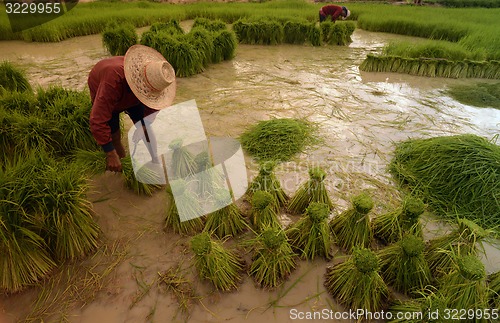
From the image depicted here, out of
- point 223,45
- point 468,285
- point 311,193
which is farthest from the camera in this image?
point 223,45

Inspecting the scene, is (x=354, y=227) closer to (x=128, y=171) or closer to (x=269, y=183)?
(x=269, y=183)

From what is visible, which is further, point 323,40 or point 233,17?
point 233,17

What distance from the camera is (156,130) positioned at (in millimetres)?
3670

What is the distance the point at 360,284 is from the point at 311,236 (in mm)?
457

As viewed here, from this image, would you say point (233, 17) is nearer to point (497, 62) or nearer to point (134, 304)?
point (497, 62)

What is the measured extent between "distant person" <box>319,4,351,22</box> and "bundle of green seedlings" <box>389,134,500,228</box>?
259 inches

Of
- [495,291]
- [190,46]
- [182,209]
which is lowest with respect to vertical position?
[495,291]

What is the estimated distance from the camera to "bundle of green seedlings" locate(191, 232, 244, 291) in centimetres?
176

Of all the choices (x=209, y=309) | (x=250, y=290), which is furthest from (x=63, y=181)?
(x=250, y=290)

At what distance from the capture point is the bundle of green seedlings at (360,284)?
5.27ft

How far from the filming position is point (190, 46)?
513cm

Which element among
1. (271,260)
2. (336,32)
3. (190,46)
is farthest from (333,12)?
(271,260)

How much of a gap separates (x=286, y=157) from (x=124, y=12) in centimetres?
810
